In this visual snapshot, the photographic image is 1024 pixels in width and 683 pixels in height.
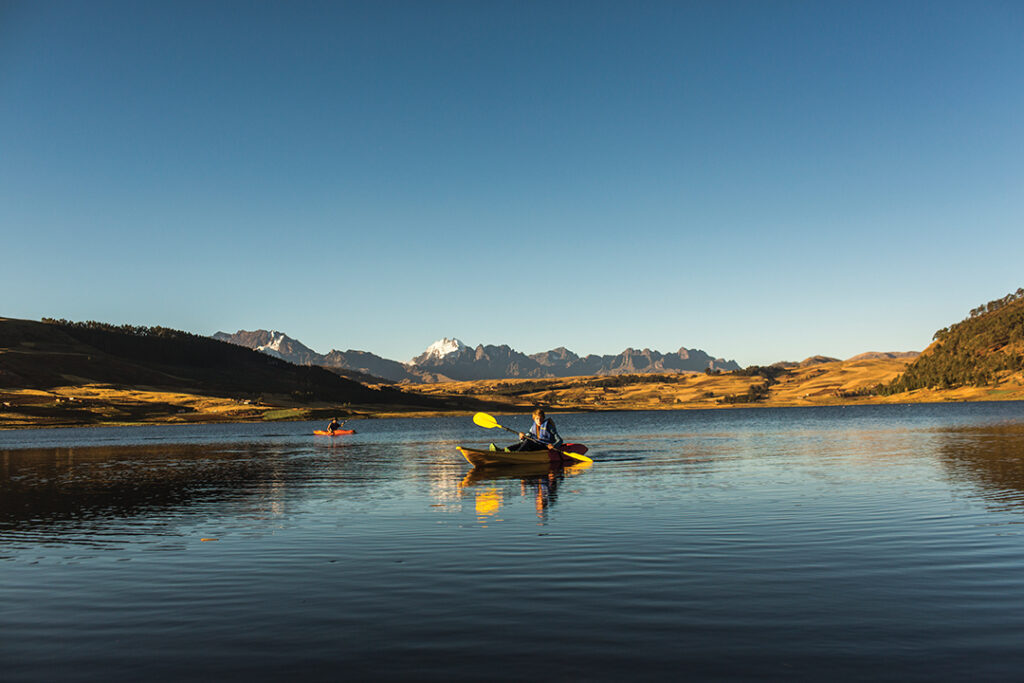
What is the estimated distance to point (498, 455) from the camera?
47469 millimetres

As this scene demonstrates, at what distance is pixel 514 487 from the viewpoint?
125 ft

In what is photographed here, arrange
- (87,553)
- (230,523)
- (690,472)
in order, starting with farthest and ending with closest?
(690,472)
(230,523)
(87,553)

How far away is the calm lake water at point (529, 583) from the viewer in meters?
11.0

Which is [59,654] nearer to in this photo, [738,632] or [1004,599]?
[738,632]

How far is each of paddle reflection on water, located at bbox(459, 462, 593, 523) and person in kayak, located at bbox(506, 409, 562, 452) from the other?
1427 millimetres

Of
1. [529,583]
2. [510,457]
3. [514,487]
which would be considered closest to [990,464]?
[514,487]

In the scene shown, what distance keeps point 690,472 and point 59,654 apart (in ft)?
118

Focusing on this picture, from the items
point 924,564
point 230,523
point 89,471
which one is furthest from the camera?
point 89,471

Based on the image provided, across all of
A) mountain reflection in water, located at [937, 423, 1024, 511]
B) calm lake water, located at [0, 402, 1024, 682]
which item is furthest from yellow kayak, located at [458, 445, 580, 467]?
mountain reflection in water, located at [937, 423, 1024, 511]

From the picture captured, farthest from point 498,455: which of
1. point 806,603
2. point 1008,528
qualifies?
point 806,603

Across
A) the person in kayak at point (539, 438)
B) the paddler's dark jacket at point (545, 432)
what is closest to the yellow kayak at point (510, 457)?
the person in kayak at point (539, 438)

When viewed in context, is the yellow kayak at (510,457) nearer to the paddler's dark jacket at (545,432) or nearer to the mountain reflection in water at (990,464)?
the paddler's dark jacket at (545,432)

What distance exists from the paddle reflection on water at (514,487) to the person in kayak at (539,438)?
1.43 m

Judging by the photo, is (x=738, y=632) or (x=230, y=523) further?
(x=230, y=523)
